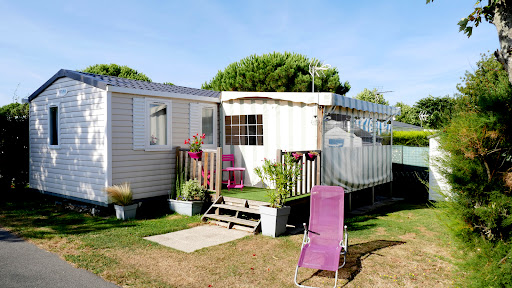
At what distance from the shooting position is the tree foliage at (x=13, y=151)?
11.0m

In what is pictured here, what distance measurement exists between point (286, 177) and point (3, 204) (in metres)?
8.52

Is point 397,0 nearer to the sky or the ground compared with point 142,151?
nearer to the sky

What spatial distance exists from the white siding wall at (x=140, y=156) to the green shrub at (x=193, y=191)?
0.90 m

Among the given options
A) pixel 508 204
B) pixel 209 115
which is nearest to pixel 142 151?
pixel 209 115

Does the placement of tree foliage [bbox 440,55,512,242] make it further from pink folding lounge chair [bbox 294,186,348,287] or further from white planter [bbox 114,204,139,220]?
white planter [bbox 114,204,139,220]

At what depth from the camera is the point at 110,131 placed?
7.74 meters

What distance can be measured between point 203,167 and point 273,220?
3.15 m

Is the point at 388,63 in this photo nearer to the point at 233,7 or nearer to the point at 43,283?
the point at 233,7

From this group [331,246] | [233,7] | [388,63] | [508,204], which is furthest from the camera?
[388,63]

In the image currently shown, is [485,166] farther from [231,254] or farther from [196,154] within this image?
[196,154]

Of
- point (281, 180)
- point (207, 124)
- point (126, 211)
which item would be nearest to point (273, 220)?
point (281, 180)

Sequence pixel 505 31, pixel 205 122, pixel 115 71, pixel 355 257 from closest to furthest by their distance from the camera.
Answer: pixel 505 31 < pixel 355 257 < pixel 205 122 < pixel 115 71

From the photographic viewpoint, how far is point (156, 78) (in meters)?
29.7

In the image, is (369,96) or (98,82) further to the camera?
(369,96)
